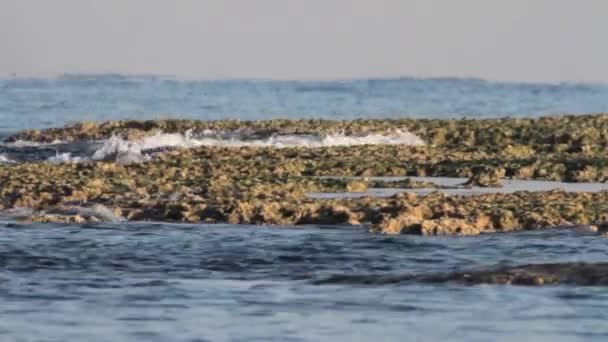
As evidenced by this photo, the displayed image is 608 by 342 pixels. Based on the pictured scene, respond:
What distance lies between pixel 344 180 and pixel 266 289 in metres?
9.91

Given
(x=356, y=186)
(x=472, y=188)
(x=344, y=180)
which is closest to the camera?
(x=356, y=186)

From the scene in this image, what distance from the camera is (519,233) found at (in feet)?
75.6

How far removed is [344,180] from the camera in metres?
28.3

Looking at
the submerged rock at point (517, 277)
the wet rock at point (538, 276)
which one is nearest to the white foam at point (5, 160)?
the submerged rock at point (517, 277)

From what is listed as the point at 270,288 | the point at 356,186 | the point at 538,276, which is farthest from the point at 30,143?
the point at 538,276

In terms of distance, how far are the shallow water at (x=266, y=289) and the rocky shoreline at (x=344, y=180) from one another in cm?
77

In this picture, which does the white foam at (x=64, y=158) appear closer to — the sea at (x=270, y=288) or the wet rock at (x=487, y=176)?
the wet rock at (x=487, y=176)

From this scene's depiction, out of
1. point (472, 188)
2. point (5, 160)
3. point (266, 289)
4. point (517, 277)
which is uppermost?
point (517, 277)

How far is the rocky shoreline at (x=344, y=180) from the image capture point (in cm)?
2405

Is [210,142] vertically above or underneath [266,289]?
underneath

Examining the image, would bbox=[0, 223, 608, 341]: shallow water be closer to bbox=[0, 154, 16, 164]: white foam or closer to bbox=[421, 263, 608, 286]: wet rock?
bbox=[421, 263, 608, 286]: wet rock

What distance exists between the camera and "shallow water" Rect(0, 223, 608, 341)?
15766 mm

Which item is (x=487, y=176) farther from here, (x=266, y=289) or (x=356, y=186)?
(x=266, y=289)

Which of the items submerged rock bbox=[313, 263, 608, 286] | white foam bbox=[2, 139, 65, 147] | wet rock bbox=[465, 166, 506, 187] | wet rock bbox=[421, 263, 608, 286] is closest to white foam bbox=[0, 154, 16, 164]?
white foam bbox=[2, 139, 65, 147]
